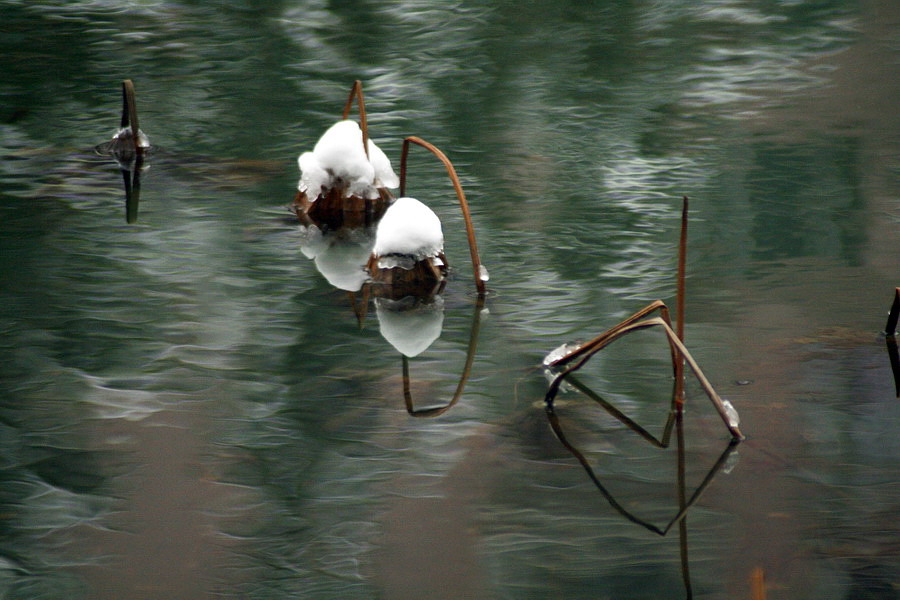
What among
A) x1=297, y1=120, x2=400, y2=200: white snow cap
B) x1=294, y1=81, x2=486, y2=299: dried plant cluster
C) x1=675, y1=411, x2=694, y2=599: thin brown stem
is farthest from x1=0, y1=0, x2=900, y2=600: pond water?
x1=297, y1=120, x2=400, y2=200: white snow cap

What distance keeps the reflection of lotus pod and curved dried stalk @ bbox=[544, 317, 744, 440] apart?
52cm

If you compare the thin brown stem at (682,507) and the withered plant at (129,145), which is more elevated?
the withered plant at (129,145)

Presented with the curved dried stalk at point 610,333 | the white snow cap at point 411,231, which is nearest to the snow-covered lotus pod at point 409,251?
the white snow cap at point 411,231

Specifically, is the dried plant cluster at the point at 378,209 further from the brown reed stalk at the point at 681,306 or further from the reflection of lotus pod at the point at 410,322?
the brown reed stalk at the point at 681,306

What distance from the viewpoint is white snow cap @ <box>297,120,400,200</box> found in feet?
12.4

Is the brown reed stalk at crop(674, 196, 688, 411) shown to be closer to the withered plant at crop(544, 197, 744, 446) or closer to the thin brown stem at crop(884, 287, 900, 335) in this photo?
the withered plant at crop(544, 197, 744, 446)

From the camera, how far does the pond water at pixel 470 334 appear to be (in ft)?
7.51

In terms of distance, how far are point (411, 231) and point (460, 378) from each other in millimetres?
519

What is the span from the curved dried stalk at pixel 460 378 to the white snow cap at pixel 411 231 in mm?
224

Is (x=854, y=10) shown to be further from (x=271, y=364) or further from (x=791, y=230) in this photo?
(x=271, y=364)

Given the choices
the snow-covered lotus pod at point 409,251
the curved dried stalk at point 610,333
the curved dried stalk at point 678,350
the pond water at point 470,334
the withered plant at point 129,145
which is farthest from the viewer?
the withered plant at point 129,145

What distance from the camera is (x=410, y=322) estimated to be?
329 centimetres

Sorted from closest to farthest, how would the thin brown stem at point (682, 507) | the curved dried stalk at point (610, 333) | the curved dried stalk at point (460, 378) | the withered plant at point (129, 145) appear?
the thin brown stem at point (682, 507), the curved dried stalk at point (610, 333), the curved dried stalk at point (460, 378), the withered plant at point (129, 145)

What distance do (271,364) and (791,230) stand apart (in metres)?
1.83
